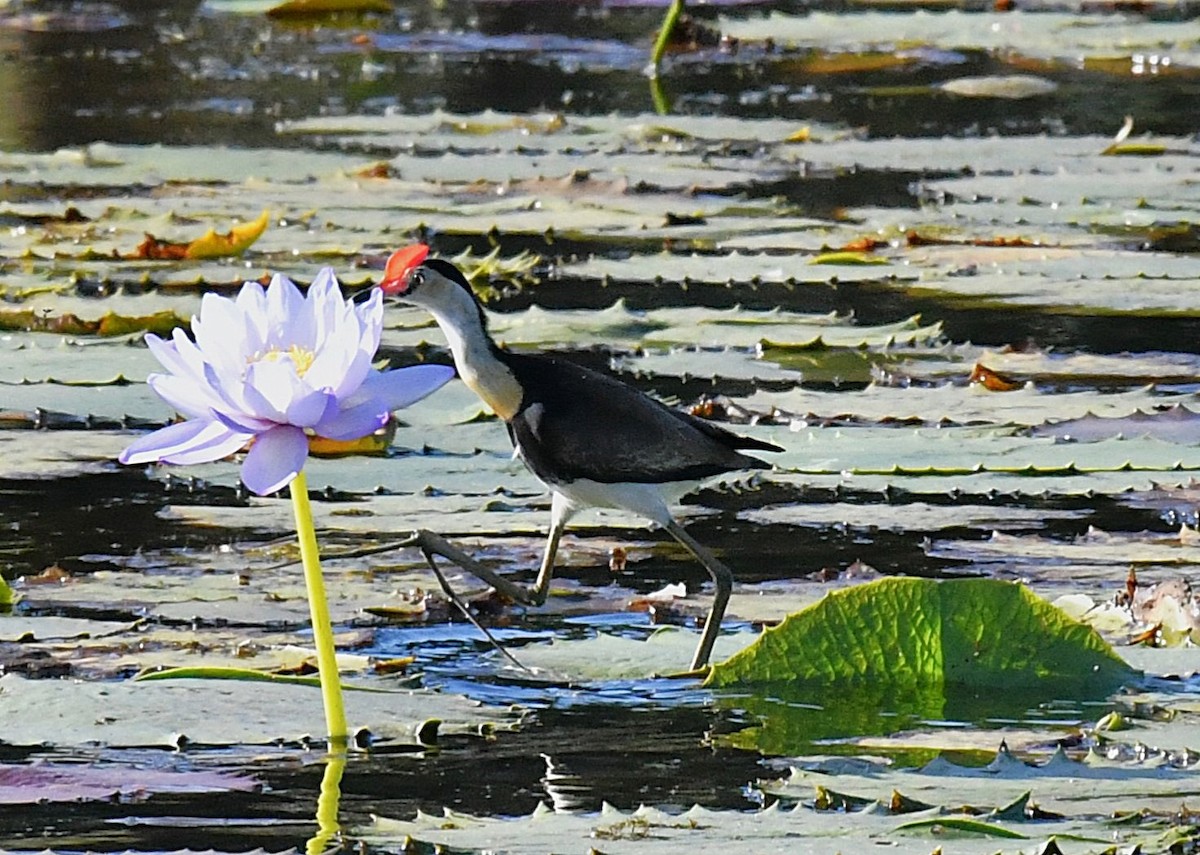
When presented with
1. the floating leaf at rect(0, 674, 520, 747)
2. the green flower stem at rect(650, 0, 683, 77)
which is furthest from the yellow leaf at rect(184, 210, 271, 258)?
the floating leaf at rect(0, 674, 520, 747)

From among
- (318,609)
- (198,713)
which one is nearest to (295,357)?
(318,609)

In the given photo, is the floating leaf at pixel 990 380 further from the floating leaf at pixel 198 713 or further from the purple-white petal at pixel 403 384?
the purple-white petal at pixel 403 384

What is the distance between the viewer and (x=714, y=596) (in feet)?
10.9

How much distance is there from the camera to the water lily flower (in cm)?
225

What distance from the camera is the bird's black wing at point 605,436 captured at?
326 centimetres

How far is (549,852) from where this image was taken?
2115 mm

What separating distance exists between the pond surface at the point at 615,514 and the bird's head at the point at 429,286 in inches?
12.0

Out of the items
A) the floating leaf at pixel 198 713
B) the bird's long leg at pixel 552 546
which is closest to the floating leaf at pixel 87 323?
the bird's long leg at pixel 552 546

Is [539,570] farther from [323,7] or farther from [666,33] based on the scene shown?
[323,7]

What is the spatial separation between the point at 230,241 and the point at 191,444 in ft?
11.9

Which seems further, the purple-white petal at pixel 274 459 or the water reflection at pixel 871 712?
the water reflection at pixel 871 712

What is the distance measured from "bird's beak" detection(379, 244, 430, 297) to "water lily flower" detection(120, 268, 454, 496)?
949 millimetres

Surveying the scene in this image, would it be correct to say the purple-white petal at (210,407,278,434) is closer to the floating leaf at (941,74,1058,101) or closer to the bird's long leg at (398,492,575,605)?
the bird's long leg at (398,492,575,605)

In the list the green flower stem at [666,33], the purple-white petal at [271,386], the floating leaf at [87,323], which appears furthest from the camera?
the green flower stem at [666,33]
